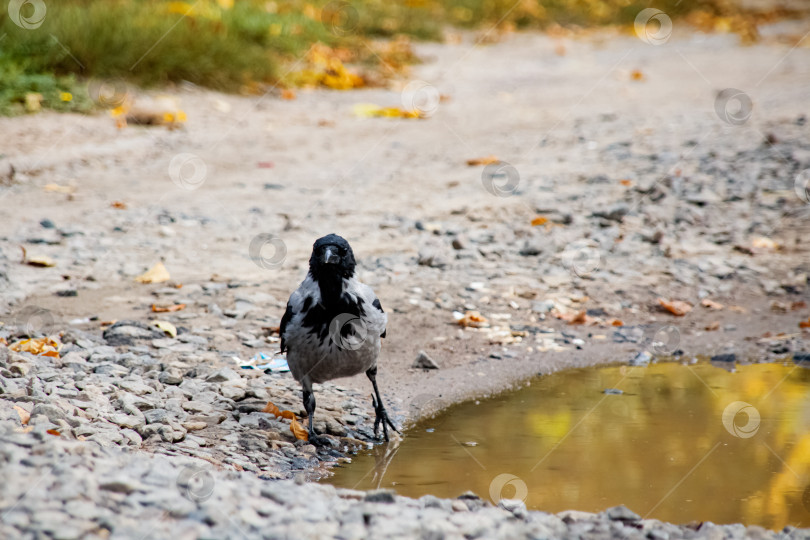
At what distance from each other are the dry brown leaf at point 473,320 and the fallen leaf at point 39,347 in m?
2.62

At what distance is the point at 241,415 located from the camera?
177 inches

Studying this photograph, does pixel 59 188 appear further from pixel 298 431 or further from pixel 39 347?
pixel 298 431

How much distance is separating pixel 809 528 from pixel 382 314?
7.12ft

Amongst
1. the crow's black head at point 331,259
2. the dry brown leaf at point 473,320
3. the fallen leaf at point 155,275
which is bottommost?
the fallen leaf at point 155,275

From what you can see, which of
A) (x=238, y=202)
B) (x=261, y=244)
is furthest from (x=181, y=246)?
(x=238, y=202)

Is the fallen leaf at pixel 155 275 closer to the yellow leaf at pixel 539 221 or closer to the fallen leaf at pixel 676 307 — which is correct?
the yellow leaf at pixel 539 221

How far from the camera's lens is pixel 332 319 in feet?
13.8

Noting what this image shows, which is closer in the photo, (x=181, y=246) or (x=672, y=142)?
(x=181, y=246)

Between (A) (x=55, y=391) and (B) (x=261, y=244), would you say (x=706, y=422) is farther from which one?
(B) (x=261, y=244)

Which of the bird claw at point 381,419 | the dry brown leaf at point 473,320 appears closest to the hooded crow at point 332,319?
the bird claw at point 381,419

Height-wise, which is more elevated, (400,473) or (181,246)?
(181,246)

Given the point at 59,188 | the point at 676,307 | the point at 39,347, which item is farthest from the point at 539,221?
the point at 59,188

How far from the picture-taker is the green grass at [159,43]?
10508mm

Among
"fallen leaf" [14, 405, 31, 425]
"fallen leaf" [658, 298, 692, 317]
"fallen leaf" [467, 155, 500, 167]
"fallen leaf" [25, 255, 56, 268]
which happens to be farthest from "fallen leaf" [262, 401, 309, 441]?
"fallen leaf" [467, 155, 500, 167]
